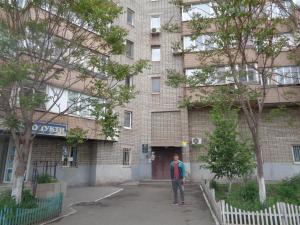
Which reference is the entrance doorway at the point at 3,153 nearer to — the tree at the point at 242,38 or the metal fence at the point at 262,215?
the tree at the point at 242,38

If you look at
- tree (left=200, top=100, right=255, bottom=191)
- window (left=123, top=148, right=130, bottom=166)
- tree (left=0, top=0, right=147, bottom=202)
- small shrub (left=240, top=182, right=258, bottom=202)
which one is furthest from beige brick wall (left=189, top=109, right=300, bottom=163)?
tree (left=0, top=0, right=147, bottom=202)

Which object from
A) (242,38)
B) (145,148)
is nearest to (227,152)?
(242,38)

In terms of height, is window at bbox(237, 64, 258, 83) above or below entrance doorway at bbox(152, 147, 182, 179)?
above

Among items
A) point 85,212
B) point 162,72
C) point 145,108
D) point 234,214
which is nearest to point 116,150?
point 145,108

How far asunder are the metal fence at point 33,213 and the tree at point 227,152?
6762 millimetres

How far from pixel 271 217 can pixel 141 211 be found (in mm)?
4620

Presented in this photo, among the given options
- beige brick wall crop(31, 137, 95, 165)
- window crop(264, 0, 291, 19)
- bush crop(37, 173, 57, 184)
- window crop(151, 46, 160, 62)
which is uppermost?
window crop(151, 46, 160, 62)

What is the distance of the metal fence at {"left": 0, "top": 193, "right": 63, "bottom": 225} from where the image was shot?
7.62 m

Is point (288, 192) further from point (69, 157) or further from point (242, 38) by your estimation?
point (69, 157)

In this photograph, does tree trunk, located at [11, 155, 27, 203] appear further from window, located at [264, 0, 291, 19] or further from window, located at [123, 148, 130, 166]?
window, located at [123, 148, 130, 166]

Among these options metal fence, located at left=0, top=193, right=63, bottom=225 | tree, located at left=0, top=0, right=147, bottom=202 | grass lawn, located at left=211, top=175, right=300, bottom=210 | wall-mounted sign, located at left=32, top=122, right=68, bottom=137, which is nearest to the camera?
metal fence, located at left=0, top=193, right=63, bottom=225

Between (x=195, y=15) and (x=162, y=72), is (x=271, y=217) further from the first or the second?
(x=162, y=72)

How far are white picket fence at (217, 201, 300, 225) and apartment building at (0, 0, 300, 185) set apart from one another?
1030cm

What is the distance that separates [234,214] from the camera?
854 centimetres
